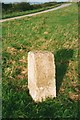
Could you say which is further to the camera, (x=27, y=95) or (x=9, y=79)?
(x=9, y=79)

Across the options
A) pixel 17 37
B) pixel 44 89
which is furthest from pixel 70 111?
pixel 17 37

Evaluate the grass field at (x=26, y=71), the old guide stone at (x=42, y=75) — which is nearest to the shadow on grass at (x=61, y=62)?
the grass field at (x=26, y=71)

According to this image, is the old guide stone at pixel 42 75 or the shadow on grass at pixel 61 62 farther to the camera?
the shadow on grass at pixel 61 62

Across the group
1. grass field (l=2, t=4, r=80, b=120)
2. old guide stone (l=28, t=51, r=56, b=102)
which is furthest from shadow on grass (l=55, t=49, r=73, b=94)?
old guide stone (l=28, t=51, r=56, b=102)

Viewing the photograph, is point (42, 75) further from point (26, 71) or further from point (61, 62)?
point (61, 62)

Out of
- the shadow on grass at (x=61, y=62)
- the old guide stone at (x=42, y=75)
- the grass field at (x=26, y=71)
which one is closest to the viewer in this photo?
the grass field at (x=26, y=71)

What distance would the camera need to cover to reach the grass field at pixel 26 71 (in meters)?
7.69

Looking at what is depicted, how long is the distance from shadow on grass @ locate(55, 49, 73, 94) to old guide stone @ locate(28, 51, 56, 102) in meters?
0.79

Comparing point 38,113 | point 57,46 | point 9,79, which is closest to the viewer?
point 38,113

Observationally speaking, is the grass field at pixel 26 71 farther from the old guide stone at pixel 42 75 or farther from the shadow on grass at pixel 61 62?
the old guide stone at pixel 42 75

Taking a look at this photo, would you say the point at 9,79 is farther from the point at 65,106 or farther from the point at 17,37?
the point at 17,37

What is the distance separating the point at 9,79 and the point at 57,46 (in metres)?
3.49

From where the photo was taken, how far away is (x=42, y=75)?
8.03m

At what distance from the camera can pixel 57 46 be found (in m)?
12.4
